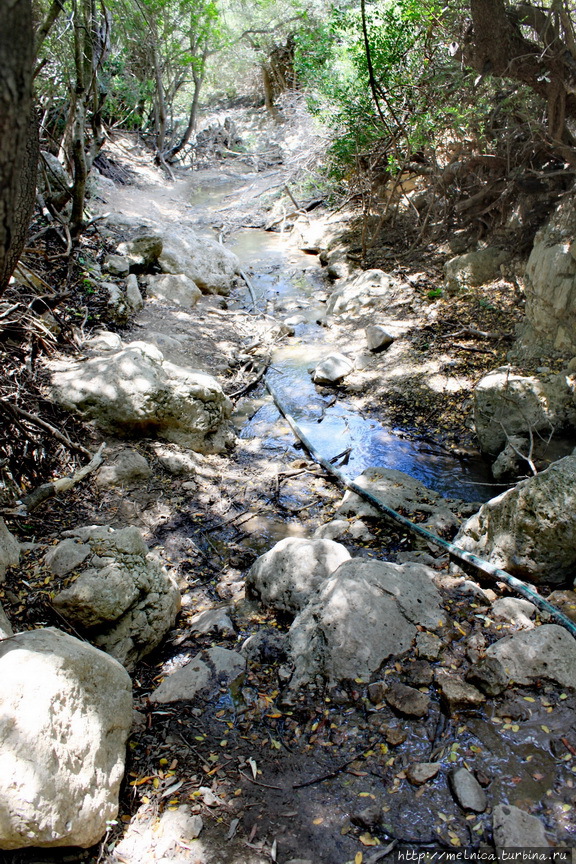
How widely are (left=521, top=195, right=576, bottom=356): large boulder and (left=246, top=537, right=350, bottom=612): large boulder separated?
4.06 m

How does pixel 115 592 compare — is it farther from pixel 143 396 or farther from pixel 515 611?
pixel 143 396

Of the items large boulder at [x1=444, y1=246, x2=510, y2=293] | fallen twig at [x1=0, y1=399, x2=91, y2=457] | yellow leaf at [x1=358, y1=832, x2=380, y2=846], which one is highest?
large boulder at [x1=444, y1=246, x2=510, y2=293]

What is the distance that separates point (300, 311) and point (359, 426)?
3897mm

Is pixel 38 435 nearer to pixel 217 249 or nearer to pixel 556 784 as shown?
pixel 556 784

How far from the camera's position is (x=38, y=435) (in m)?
4.11

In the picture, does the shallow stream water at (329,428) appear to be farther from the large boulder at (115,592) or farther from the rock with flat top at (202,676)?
the rock with flat top at (202,676)

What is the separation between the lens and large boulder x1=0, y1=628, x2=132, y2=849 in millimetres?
1687

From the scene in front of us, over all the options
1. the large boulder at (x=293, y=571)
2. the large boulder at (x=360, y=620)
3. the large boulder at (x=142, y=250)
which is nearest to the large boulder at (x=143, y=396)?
the large boulder at (x=293, y=571)

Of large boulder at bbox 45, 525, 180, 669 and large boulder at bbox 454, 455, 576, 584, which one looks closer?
large boulder at bbox 45, 525, 180, 669

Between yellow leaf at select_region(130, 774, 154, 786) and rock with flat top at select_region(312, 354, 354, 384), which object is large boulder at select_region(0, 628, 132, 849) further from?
rock with flat top at select_region(312, 354, 354, 384)

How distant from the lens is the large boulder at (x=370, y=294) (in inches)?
345

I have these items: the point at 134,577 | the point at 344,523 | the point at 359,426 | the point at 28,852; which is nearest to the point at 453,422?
the point at 359,426

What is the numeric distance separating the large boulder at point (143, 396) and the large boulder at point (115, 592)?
6.08 feet

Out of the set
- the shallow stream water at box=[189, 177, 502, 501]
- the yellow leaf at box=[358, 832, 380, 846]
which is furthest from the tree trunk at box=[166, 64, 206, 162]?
the yellow leaf at box=[358, 832, 380, 846]
